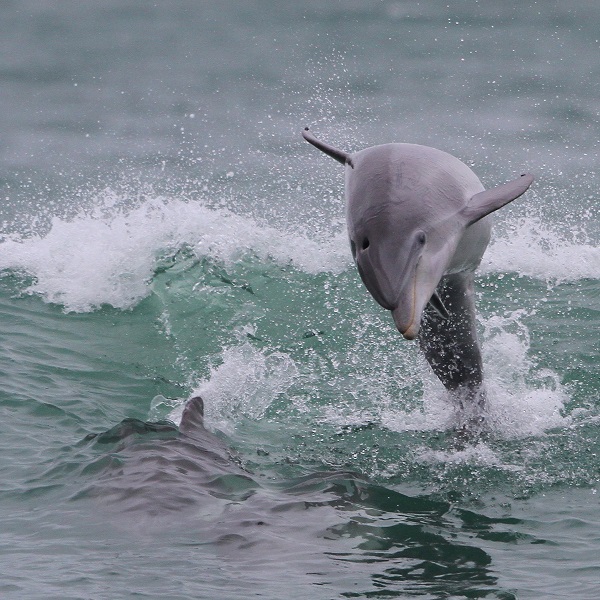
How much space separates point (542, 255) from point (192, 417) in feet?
25.9

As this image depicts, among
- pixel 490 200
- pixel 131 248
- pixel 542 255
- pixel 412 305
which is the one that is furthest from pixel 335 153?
pixel 542 255

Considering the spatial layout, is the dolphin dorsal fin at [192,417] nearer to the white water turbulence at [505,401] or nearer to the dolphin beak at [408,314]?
the white water turbulence at [505,401]

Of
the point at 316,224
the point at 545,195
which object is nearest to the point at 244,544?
the point at 316,224

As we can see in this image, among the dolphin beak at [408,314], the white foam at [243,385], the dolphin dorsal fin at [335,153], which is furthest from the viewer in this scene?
the white foam at [243,385]

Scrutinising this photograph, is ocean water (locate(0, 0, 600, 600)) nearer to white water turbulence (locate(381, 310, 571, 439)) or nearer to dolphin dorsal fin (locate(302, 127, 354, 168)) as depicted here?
white water turbulence (locate(381, 310, 571, 439))

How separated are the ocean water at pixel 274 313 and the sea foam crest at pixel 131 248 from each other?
0.18 feet

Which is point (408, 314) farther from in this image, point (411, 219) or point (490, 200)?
point (490, 200)

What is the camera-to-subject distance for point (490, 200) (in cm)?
791

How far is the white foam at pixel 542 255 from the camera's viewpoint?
51.2 feet

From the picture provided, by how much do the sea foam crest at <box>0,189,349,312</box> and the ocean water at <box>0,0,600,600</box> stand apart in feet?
0.18

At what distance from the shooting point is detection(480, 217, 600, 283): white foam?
15.6 meters

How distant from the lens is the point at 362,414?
10969mm

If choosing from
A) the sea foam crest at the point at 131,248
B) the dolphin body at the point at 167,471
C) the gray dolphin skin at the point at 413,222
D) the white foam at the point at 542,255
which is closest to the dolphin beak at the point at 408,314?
the gray dolphin skin at the point at 413,222

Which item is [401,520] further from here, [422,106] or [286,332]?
[422,106]
